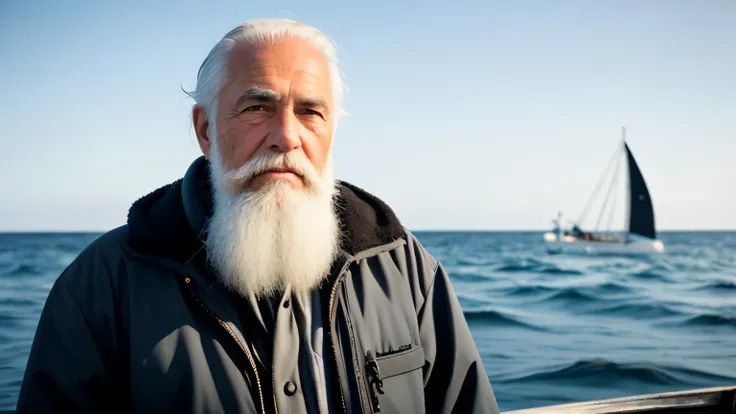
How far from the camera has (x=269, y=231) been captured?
1.66 metres

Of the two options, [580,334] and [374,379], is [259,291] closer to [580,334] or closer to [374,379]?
[374,379]

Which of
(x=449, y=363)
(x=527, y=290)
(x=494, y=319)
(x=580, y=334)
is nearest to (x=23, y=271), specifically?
(x=527, y=290)

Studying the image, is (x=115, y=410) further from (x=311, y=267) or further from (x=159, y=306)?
(x=311, y=267)

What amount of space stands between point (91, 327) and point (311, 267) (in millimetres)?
589

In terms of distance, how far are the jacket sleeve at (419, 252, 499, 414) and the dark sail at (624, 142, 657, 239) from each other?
130 feet

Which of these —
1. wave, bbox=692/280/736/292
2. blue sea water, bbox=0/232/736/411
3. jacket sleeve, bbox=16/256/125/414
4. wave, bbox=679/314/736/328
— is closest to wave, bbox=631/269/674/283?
blue sea water, bbox=0/232/736/411

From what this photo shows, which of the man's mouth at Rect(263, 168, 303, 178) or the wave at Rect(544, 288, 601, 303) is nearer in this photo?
the man's mouth at Rect(263, 168, 303, 178)

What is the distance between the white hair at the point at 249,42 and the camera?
5.17 feet

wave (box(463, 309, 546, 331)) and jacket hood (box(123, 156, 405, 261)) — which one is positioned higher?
jacket hood (box(123, 156, 405, 261))

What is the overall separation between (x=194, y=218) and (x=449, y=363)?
0.86m

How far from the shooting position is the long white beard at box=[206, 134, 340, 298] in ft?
5.16

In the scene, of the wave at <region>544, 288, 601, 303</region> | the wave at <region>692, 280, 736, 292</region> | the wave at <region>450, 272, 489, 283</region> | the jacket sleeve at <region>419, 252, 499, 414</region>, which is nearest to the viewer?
the jacket sleeve at <region>419, 252, 499, 414</region>

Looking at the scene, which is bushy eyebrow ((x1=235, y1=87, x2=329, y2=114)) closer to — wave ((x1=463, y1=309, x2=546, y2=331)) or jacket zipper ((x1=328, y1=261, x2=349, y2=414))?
jacket zipper ((x1=328, y1=261, x2=349, y2=414))

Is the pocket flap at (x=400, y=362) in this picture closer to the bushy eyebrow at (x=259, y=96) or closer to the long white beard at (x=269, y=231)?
the long white beard at (x=269, y=231)
